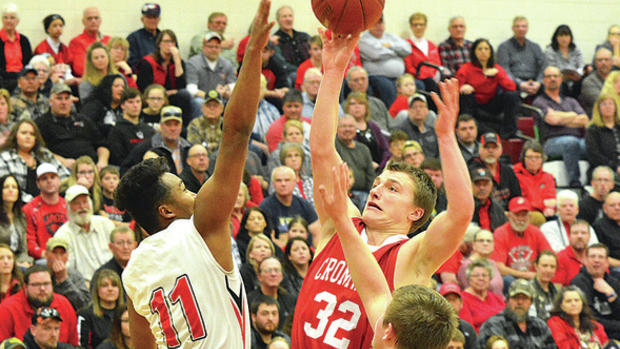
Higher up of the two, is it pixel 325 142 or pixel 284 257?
pixel 325 142

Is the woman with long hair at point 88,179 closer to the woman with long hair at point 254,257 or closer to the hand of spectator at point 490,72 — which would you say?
the woman with long hair at point 254,257

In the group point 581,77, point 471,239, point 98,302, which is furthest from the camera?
point 581,77

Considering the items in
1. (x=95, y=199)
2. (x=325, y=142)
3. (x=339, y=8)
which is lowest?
(x=95, y=199)

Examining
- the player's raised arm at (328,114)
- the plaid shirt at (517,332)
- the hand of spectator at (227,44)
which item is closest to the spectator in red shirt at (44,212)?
the plaid shirt at (517,332)

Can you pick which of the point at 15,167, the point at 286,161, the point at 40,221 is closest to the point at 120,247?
the point at 40,221

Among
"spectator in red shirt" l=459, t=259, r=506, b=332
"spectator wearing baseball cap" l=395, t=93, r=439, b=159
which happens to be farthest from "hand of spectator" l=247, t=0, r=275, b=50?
"spectator wearing baseball cap" l=395, t=93, r=439, b=159

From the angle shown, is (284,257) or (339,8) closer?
(339,8)

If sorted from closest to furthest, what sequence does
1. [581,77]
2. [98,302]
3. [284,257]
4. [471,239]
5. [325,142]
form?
[325,142] → [98,302] → [284,257] → [471,239] → [581,77]

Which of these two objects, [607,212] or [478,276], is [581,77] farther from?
[478,276]

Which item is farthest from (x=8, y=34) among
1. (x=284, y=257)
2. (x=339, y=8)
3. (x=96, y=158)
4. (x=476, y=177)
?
(x=339, y=8)

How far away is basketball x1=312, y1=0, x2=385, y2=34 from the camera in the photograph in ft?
15.8

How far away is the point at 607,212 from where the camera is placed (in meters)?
12.5

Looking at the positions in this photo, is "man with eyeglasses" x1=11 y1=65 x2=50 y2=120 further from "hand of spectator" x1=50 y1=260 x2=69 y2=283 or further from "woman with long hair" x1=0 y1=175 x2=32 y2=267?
"hand of spectator" x1=50 y1=260 x2=69 y2=283

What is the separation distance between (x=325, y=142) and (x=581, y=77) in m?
12.0
